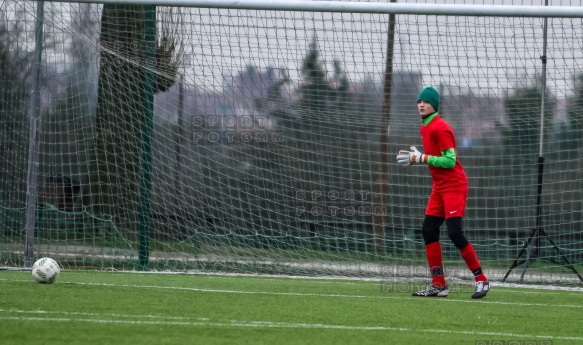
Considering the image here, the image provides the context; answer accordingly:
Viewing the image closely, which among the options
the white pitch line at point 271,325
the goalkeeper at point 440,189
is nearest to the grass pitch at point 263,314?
the white pitch line at point 271,325

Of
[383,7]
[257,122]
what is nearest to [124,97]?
[257,122]

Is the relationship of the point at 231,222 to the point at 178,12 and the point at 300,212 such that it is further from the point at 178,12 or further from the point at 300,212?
the point at 178,12

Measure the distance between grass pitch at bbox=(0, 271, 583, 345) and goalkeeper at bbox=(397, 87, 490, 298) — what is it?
0.30m

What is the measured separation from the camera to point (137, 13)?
1231cm

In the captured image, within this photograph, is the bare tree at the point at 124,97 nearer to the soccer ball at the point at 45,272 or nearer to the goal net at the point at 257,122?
the goal net at the point at 257,122

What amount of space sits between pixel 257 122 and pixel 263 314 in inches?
273

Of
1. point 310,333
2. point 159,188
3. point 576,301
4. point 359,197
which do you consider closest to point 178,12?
point 159,188

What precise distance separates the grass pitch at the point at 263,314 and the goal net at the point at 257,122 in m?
2.46

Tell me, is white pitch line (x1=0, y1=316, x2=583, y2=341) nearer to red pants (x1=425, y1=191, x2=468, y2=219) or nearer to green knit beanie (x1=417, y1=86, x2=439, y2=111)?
red pants (x1=425, y1=191, x2=468, y2=219)

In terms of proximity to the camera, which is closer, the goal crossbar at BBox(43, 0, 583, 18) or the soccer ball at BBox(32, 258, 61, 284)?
the soccer ball at BBox(32, 258, 61, 284)

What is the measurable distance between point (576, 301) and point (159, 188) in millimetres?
5725

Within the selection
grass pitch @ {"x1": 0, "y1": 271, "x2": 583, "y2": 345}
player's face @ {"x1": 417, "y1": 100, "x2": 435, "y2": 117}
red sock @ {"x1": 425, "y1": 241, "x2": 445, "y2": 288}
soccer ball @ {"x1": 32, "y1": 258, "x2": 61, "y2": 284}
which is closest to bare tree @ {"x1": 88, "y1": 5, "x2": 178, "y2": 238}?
grass pitch @ {"x1": 0, "y1": 271, "x2": 583, "y2": 345}

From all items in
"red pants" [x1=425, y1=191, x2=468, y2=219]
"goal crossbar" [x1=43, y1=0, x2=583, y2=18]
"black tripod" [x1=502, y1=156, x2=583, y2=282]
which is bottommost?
"black tripod" [x1=502, y1=156, x2=583, y2=282]

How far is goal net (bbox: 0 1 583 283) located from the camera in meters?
11.6
